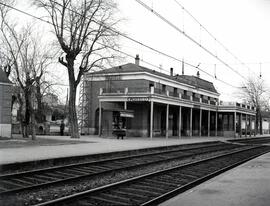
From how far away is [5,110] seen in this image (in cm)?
2808

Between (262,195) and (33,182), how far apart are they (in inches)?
243

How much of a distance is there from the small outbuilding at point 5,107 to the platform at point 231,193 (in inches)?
778

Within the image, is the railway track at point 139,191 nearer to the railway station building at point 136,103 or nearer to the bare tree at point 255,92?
the railway station building at point 136,103

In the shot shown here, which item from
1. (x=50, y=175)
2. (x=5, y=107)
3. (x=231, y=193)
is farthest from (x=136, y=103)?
(x=231, y=193)

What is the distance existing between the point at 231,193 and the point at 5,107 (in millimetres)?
22535

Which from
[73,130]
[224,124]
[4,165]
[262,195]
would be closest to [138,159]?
[4,165]

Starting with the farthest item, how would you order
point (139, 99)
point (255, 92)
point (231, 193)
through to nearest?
1. point (255, 92)
2. point (139, 99)
3. point (231, 193)

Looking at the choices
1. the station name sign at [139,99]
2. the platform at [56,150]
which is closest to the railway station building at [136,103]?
the station name sign at [139,99]

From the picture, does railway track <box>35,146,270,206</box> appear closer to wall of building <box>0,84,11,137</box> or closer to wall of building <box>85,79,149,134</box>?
wall of building <box>0,84,11,137</box>

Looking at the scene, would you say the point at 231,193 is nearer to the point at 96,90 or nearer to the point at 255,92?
the point at 96,90

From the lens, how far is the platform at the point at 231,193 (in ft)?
26.5

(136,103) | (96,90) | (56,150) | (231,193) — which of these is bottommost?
(231,193)

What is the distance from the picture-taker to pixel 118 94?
3709 centimetres

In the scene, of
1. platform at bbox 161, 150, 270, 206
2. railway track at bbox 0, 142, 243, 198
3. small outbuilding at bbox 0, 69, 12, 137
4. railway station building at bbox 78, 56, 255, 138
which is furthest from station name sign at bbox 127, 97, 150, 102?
platform at bbox 161, 150, 270, 206
